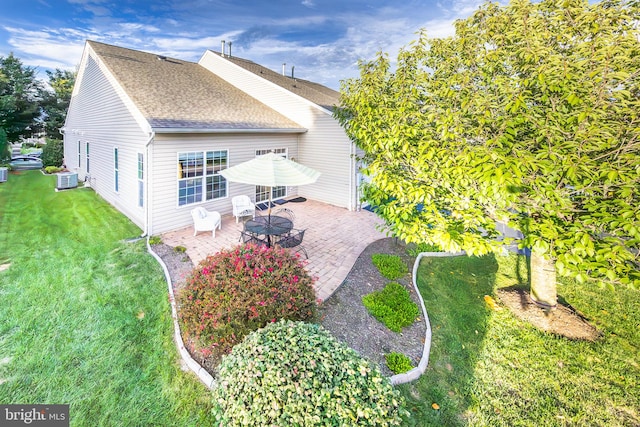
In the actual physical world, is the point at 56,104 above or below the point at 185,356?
above

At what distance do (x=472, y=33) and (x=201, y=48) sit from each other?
744 inches

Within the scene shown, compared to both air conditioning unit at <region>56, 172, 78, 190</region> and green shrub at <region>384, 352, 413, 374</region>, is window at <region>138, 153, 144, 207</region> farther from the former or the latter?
green shrub at <region>384, 352, 413, 374</region>

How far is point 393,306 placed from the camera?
5.81 meters

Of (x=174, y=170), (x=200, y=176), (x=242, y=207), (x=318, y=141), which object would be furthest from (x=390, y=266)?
(x=318, y=141)

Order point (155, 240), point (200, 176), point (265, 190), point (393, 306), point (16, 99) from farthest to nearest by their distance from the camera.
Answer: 1. point (16, 99)
2. point (265, 190)
3. point (200, 176)
4. point (155, 240)
5. point (393, 306)

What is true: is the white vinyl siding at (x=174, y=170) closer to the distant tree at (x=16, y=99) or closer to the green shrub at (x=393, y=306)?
the green shrub at (x=393, y=306)

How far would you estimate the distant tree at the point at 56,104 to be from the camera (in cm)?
3155

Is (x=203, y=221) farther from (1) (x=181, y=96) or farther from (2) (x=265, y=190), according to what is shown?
(1) (x=181, y=96)

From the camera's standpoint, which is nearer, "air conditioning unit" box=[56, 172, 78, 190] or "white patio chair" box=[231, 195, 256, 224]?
"white patio chair" box=[231, 195, 256, 224]

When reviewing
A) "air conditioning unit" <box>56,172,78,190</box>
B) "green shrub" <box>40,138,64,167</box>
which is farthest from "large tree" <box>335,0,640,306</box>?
"green shrub" <box>40,138,64,167</box>

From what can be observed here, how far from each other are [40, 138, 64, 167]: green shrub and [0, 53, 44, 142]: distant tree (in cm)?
738

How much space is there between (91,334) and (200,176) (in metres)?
6.43

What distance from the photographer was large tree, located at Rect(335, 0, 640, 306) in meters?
3.38

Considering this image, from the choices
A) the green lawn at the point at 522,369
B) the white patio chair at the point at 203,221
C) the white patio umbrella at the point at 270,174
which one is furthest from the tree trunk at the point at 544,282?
the white patio chair at the point at 203,221
